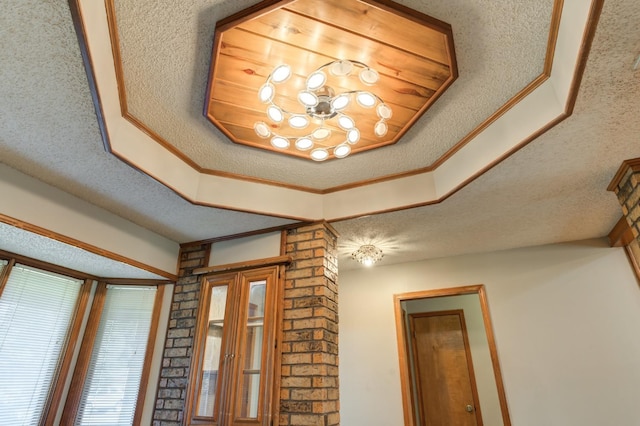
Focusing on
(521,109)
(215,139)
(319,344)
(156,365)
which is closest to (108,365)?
(156,365)

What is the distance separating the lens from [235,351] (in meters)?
2.73

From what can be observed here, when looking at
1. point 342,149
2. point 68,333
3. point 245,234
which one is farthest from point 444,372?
point 68,333

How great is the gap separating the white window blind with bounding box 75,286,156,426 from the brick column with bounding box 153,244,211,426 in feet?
0.86

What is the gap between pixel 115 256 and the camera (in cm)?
283

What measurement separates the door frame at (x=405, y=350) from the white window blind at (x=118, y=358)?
95.4 inches

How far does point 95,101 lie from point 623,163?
302 centimetres

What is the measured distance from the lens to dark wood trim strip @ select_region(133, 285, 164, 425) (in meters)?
2.92

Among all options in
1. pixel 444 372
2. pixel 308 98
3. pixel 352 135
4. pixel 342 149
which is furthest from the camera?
pixel 444 372

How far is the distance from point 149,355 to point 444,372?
3.17m

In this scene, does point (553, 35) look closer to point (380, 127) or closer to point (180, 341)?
point (380, 127)

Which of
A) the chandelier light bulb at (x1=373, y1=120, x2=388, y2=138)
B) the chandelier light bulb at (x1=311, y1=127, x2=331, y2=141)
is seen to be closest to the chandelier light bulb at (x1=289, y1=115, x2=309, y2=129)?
the chandelier light bulb at (x1=311, y1=127, x2=331, y2=141)

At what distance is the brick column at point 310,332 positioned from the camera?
2420mm

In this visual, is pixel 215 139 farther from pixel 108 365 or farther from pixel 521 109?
pixel 108 365

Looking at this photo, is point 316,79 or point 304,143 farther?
point 304,143
